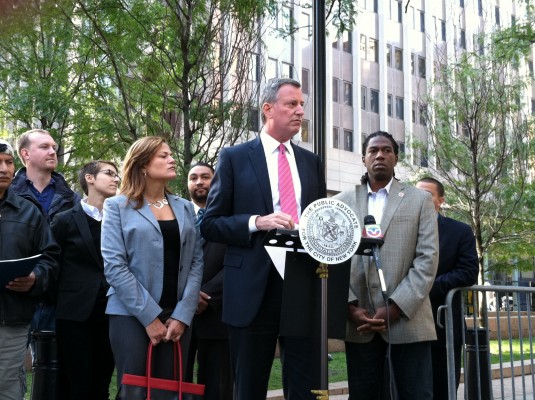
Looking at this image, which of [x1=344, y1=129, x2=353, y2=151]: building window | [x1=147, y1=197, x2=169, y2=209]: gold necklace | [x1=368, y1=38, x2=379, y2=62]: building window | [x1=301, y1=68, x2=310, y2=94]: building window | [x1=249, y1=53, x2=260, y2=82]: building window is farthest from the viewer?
[x1=368, y1=38, x2=379, y2=62]: building window

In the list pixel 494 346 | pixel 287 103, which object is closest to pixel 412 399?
pixel 287 103

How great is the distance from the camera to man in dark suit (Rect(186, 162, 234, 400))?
244 inches

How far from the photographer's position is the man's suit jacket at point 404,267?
5.10 metres

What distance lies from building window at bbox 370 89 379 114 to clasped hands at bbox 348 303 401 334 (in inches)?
1777

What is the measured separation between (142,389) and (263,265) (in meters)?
0.98

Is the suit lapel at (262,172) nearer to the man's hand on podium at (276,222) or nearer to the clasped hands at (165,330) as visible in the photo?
the man's hand on podium at (276,222)

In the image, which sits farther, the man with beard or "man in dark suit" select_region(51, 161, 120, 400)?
"man in dark suit" select_region(51, 161, 120, 400)

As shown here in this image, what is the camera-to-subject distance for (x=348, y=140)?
157 ft

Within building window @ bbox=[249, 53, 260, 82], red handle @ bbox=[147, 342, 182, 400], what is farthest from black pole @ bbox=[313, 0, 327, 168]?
building window @ bbox=[249, 53, 260, 82]

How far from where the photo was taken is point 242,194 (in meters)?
4.73

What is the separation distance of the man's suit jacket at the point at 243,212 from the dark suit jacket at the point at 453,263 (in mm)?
2431

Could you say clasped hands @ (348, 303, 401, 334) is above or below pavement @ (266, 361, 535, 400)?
above

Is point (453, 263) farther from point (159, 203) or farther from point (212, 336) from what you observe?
point (159, 203)

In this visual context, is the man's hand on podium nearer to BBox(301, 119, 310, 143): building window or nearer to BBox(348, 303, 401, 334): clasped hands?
BBox(348, 303, 401, 334): clasped hands
